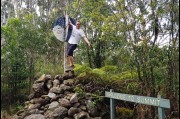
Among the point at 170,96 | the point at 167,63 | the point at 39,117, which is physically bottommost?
the point at 39,117

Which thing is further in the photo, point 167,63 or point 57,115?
point 57,115

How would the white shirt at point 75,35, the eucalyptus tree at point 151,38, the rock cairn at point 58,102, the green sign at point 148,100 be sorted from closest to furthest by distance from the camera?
the green sign at point 148,100
the eucalyptus tree at point 151,38
the rock cairn at point 58,102
the white shirt at point 75,35

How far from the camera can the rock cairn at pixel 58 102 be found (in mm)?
6949

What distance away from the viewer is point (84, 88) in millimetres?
7543

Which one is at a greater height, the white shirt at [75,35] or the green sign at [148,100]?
the white shirt at [75,35]

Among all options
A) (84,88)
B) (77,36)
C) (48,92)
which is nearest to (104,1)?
(77,36)

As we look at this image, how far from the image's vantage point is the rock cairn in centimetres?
695

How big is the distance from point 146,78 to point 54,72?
3.82 meters

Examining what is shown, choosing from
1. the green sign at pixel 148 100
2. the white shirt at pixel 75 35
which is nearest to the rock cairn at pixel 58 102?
the white shirt at pixel 75 35

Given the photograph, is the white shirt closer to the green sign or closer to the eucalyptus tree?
the eucalyptus tree

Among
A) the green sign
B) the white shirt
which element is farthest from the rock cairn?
the green sign

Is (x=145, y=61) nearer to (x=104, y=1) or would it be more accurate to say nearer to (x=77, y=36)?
(x=104, y=1)

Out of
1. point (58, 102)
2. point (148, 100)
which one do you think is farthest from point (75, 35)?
point (148, 100)

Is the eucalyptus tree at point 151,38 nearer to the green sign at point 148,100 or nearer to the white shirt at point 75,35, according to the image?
the green sign at point 148,100
